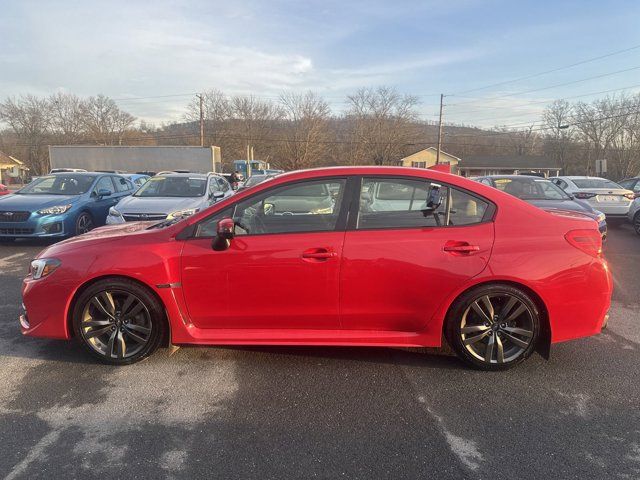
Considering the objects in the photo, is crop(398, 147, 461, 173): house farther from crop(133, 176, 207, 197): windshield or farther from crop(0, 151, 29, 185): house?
crop(133, 176, 207, 197): windshield

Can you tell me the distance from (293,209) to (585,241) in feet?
7.74

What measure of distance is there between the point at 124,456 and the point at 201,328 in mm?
1172

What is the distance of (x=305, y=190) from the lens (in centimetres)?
351

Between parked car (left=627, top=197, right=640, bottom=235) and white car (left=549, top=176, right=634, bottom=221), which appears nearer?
parked car (left=627, top=197, right=640, bottom=235)

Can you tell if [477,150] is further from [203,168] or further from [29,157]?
[29,157]

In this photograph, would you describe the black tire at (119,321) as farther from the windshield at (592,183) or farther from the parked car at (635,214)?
the windshield at (592,183)

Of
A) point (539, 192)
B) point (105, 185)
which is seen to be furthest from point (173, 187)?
point (539, 192)

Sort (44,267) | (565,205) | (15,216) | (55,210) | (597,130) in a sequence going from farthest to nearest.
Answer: (597,130)
(55,210)
(15,216)
(565,205)
(44,267)

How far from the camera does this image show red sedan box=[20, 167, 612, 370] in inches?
128

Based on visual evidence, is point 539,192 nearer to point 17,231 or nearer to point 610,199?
point 610,199

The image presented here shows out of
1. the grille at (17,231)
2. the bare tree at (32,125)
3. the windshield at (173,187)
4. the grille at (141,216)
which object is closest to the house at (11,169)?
the bare tree at (32,125)

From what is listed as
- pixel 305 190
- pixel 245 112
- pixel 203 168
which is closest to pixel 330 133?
pixel 245 112

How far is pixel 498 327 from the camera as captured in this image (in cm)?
337

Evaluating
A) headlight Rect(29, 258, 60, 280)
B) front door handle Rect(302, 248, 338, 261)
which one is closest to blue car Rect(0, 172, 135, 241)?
headlight Rect(29, 258, 60, 280)
